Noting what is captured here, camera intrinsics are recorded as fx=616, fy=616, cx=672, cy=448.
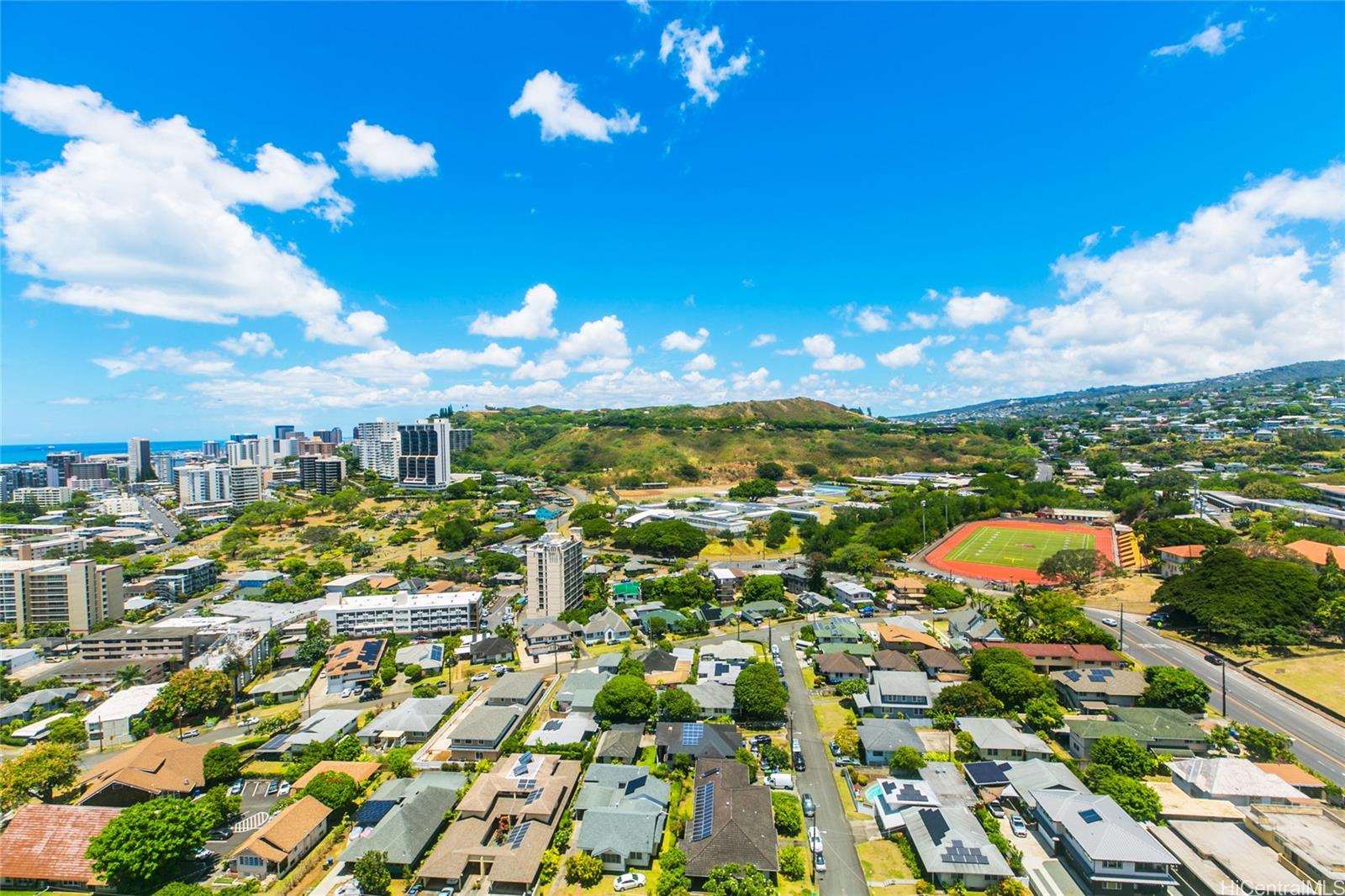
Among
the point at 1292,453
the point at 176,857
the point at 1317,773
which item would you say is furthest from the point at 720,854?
the point at 1292,453

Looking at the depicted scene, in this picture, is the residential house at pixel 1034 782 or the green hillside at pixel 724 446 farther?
the green hillside at pixel 724 446

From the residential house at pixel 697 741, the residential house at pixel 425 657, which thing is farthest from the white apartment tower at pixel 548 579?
the residential house at pixel 697 741

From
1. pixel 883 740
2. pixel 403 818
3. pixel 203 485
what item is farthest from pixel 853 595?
pixel 203 485

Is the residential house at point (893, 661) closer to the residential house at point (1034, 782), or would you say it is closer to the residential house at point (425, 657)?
the residential house at point (1034, 782)

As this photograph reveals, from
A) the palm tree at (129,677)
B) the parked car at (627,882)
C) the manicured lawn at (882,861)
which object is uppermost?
the palm tree at (129,677)

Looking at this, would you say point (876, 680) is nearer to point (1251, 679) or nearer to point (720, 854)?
point (720, 854)
